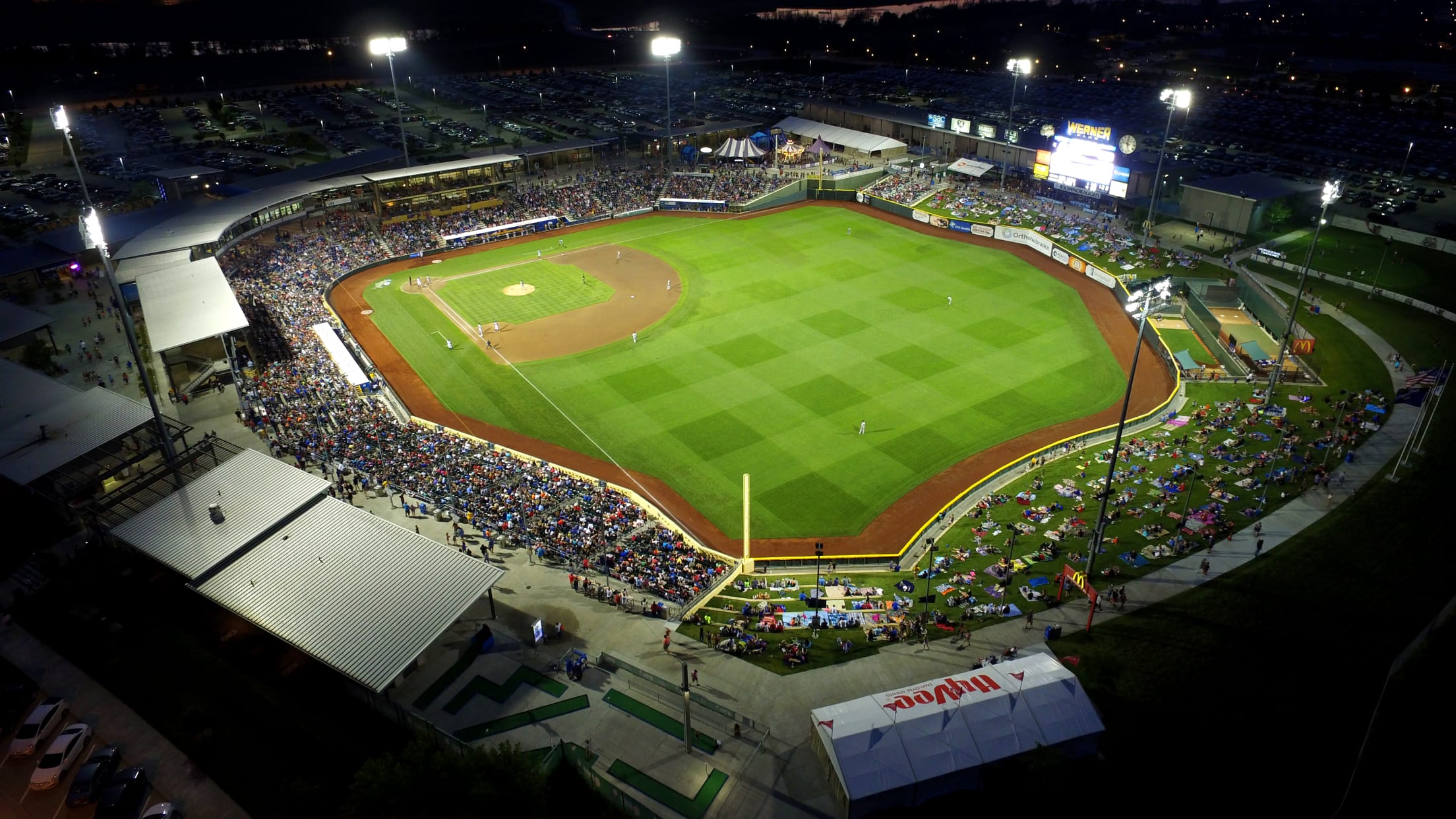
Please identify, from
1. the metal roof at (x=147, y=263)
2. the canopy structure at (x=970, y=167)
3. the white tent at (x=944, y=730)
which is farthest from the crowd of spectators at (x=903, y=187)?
the white tent at (x=944, y=730)

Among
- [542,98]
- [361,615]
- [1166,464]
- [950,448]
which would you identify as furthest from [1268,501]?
[542,98]

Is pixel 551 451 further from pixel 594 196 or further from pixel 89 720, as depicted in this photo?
pixel 594 196

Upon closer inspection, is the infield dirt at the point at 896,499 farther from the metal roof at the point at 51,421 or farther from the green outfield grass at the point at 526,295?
the metal roof at the point at 51,421

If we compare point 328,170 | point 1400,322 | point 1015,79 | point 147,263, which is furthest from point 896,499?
point 328,170

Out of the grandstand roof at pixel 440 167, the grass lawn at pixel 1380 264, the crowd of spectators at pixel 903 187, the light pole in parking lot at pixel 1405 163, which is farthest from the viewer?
the crowd of spectators at pixel 903 187

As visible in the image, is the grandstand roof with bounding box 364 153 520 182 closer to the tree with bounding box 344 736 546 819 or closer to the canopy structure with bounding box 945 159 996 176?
the canopy structure with bounding box 945 159 996 176

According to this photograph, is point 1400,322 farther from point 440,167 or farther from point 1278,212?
point 440,167
